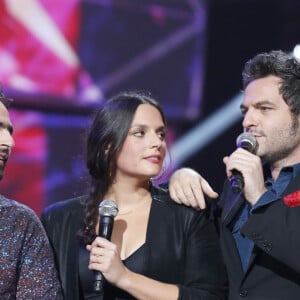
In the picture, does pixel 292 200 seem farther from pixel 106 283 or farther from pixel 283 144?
pixel 106 283

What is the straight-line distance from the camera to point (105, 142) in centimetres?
252

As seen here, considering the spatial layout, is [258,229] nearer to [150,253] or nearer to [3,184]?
[150,253]

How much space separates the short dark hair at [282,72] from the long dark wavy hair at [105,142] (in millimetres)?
387

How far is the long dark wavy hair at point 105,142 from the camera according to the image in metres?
2.48

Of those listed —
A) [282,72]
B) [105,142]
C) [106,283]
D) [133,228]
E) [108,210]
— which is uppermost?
[282,72]

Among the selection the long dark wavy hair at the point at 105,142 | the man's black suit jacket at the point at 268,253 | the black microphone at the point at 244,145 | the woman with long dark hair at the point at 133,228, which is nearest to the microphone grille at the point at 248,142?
the black microphone at the point at 244,145

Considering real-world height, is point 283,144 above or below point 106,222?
above

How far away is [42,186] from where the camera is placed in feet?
13.5

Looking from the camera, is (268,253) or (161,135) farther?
(161,135)

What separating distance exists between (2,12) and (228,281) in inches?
92.2

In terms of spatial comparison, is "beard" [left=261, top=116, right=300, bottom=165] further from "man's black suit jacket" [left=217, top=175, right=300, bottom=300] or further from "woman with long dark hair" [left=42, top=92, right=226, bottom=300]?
"woman with long dark hair" [left=42, top=92, right=226, bottom=300]

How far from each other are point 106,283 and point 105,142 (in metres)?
0.53

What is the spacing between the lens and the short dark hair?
2.37 meters

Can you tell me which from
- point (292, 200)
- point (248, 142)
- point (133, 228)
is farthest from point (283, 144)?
point (133, 228)
